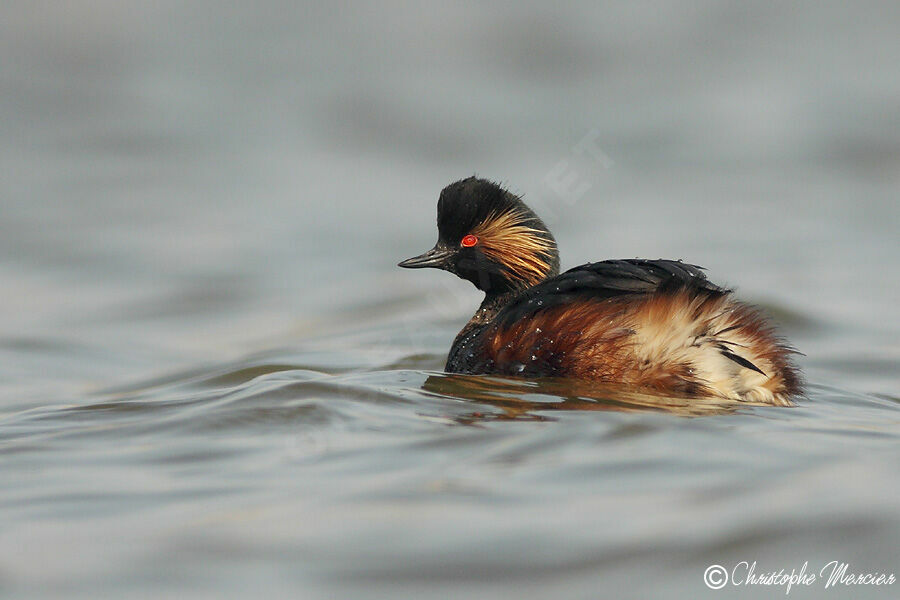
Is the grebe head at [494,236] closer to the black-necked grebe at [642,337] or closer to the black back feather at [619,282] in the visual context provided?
the black-necked grebe at [642,337]

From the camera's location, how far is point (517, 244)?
7125 mm

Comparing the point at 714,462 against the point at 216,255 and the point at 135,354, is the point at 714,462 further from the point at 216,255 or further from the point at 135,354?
the point at 216,255

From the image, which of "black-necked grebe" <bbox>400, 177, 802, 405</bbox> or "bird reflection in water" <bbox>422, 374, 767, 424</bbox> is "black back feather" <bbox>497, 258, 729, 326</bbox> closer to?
"black-necked grebe" <bbox>400, 177, 802, 405</bbox>

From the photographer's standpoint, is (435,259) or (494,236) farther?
(435,259)

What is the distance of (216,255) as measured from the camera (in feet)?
34.5

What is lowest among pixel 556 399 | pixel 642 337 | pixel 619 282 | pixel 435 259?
pixel 556 399

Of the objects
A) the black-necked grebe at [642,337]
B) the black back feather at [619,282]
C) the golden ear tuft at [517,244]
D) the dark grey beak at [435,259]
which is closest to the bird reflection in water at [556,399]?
the black-necked grebe at [642,337]

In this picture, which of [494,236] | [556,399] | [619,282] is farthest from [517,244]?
[556,399]

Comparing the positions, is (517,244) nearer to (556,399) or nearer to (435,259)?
(435,259)

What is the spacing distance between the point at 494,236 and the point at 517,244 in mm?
131

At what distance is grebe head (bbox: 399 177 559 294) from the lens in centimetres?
711

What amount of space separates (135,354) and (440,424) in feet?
12.2

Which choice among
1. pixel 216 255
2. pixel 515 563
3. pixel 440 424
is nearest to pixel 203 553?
pixel 515 563

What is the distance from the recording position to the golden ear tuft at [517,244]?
7109mm
